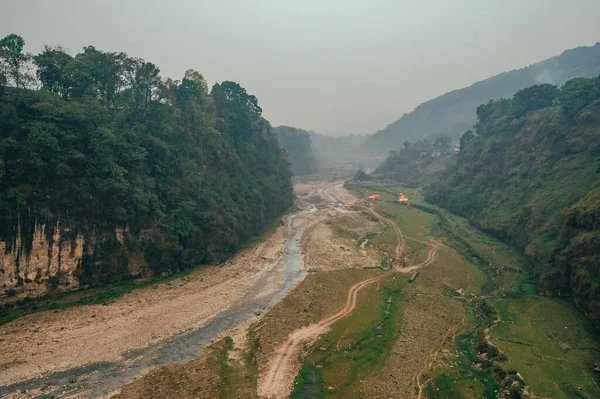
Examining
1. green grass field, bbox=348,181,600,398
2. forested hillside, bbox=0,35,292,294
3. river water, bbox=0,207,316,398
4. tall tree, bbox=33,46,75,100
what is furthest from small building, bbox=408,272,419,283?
tall tree, bbox=33,46,75,100

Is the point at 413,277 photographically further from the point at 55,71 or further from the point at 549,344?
the point at 55,71

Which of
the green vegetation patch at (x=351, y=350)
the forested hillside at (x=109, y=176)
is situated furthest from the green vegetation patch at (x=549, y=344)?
the forested hillside at (x=109, y=176)

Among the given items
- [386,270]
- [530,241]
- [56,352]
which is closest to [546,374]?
[386,270]

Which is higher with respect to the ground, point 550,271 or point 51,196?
point 51,196

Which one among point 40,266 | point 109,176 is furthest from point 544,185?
point 40,266

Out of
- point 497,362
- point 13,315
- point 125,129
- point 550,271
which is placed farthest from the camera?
point 125,129

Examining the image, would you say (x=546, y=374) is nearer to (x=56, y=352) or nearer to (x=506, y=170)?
(x=56, y=352)

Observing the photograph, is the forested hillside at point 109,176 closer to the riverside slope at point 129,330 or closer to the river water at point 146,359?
the riverside slope at point 129,330
